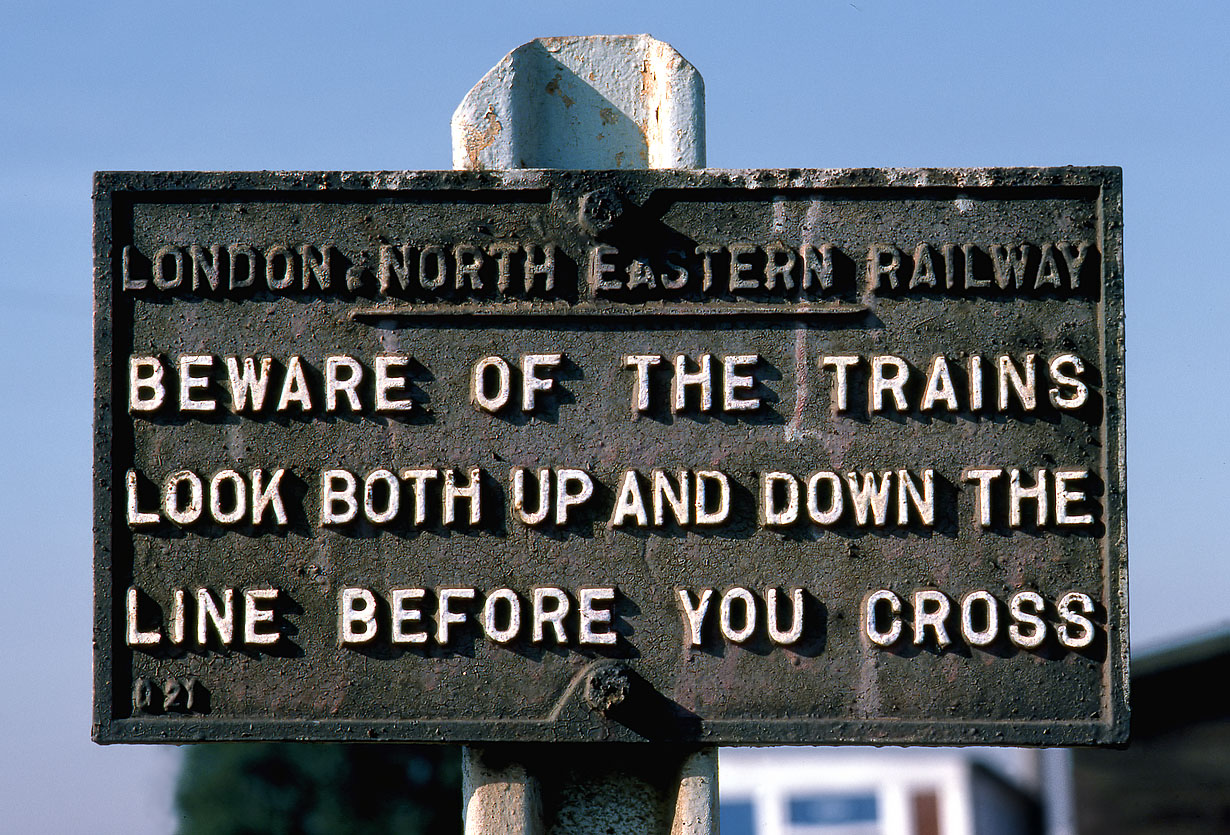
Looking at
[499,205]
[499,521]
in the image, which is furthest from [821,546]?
[499,205]

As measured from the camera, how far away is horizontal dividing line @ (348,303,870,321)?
389 centimetres

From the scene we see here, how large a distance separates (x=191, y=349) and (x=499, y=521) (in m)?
0.89

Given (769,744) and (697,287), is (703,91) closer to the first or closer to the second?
(697,287)

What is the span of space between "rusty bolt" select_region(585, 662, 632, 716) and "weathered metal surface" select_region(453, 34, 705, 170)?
1346 mm

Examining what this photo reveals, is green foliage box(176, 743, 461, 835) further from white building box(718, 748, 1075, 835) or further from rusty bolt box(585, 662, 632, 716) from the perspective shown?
rusty bolt box(585, 662, 632, 716)

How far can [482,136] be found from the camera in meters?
4.15

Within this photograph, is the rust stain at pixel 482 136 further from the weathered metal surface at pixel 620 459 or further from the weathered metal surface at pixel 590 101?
the weathered metal surface at pixel 620 459

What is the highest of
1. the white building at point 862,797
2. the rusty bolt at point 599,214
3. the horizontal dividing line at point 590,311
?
the rusty bolt at point 599,214

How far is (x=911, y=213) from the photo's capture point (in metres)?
3.95

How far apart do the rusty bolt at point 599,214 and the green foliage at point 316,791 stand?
18.8m

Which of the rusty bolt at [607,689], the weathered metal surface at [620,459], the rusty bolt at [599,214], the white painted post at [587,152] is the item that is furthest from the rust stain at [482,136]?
the rusty bolt at [607,689]

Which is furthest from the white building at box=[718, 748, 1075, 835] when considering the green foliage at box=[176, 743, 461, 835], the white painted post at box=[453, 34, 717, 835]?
the white painted post at box=[453, 34, 717, 835]

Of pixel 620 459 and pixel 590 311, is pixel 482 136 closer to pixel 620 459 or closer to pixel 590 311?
pixel 590 311

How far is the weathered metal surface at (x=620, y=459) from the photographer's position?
3.80m
